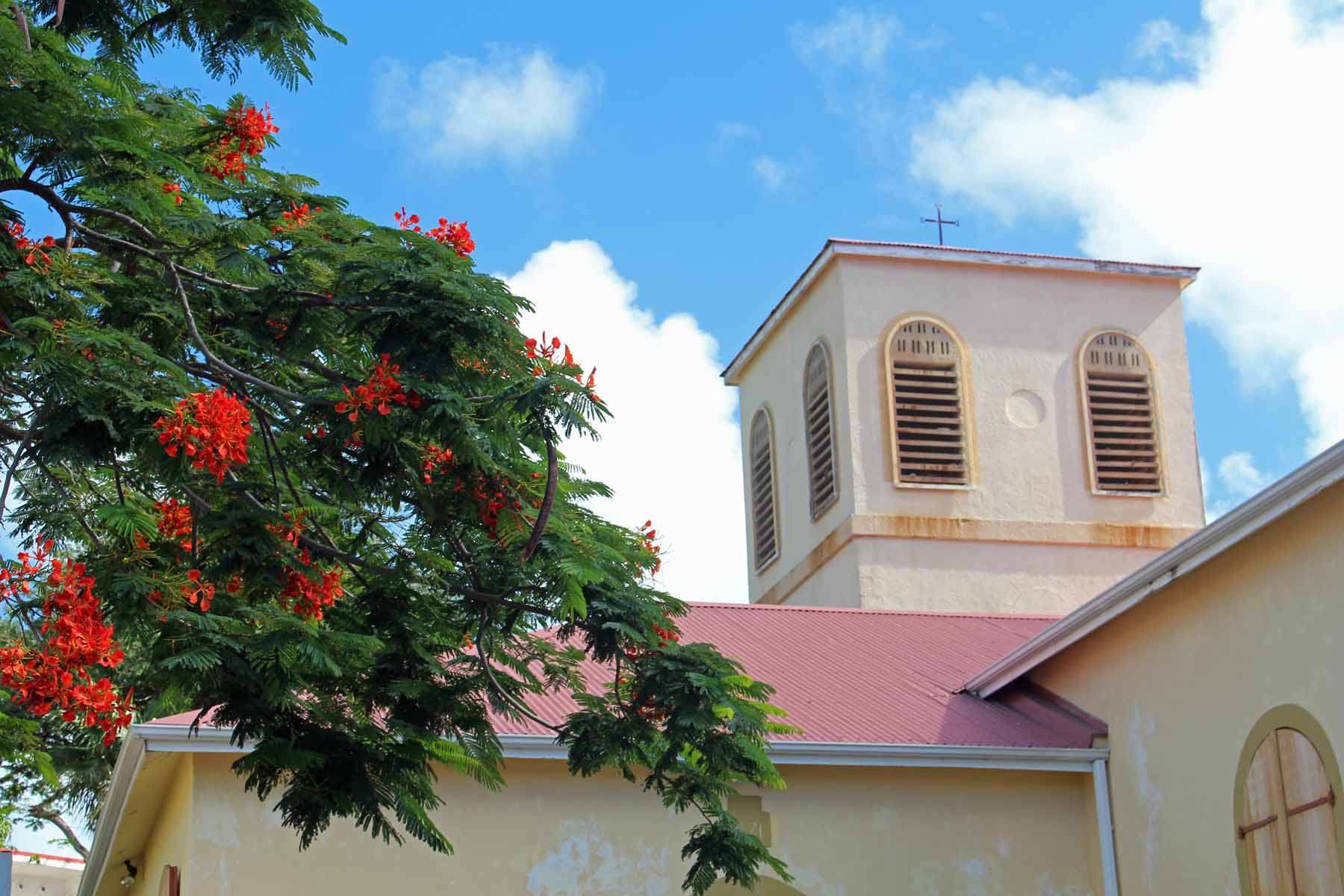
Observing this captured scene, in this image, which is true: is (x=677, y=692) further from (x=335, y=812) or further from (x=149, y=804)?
(x=149, y=804)

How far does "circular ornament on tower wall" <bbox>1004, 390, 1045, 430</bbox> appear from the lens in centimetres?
2275

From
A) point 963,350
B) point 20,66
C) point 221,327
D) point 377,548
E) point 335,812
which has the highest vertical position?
point 963,350

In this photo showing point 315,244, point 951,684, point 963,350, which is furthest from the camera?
point 963,350

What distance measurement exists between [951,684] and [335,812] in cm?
861

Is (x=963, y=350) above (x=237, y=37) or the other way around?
above

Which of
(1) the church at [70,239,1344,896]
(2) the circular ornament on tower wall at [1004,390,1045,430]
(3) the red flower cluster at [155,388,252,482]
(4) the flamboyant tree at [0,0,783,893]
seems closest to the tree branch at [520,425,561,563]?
(4) the flamboyant tree at [0,0,783,893]

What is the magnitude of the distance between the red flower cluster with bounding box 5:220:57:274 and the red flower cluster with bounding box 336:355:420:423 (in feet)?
4.66

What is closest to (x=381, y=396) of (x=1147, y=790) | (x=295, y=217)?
(x=295, y=217)

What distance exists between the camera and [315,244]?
8469mm

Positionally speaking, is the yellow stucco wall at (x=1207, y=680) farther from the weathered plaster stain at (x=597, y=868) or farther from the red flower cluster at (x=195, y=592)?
the red flower cluster at (x=195, y=592)

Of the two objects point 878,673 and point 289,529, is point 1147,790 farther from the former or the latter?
point 289,529

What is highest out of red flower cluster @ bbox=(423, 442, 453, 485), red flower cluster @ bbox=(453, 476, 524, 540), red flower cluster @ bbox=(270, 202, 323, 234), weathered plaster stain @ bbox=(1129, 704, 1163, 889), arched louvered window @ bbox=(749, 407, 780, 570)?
arched louvered window @ bbox=(749, 407, 780, 570)

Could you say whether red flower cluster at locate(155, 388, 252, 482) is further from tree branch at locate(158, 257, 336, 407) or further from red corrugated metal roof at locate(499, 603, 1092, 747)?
red corrugated metal roof at locate(499, 603, 1092, 747)

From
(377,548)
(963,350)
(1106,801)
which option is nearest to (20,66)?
(377,548)
